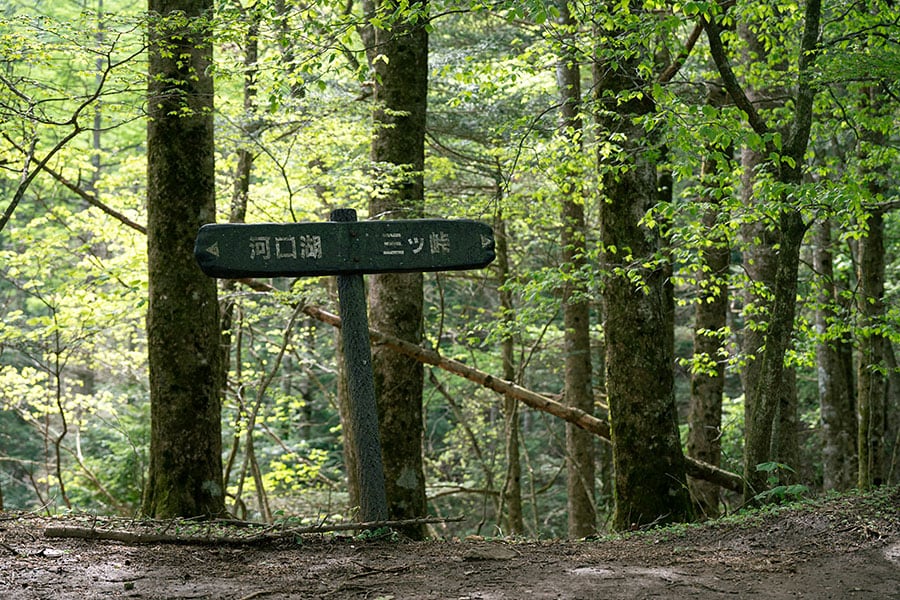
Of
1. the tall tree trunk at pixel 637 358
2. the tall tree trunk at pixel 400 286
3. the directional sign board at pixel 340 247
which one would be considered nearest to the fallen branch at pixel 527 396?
the tall tree trunk at pixel 400 286

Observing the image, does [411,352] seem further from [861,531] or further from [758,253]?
[758,253]

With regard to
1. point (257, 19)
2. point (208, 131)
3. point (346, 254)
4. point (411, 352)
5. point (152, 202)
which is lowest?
point (411, 352)

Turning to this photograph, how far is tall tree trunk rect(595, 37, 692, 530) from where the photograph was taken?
6.42 metres

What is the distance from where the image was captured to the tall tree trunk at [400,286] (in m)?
6.95

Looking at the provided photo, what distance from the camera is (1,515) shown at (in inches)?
226

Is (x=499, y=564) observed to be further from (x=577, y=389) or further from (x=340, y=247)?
(x=577, y=389)

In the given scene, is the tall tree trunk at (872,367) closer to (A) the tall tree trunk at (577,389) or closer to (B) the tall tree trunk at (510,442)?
(A) the tall tree trunk at (577,389)

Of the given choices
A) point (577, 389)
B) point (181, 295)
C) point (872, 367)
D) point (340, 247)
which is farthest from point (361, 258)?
point (577, 389)

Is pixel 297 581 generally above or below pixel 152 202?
below

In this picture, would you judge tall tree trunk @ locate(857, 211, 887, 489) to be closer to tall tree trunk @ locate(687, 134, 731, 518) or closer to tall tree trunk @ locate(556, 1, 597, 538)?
tall tree trunk @ locate(687, 134, 731, 518)

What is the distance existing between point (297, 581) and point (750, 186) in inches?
278

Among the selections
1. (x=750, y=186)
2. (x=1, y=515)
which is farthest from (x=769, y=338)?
(x=1, y=515)

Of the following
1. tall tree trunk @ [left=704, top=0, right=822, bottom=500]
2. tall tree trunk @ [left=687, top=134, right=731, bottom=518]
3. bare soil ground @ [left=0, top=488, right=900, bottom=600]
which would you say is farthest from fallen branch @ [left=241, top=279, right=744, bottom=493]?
bare soil ground @ [left=0, top=488, right=900, bottom=600]

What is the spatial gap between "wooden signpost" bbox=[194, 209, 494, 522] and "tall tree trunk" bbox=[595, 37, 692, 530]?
172 cm
